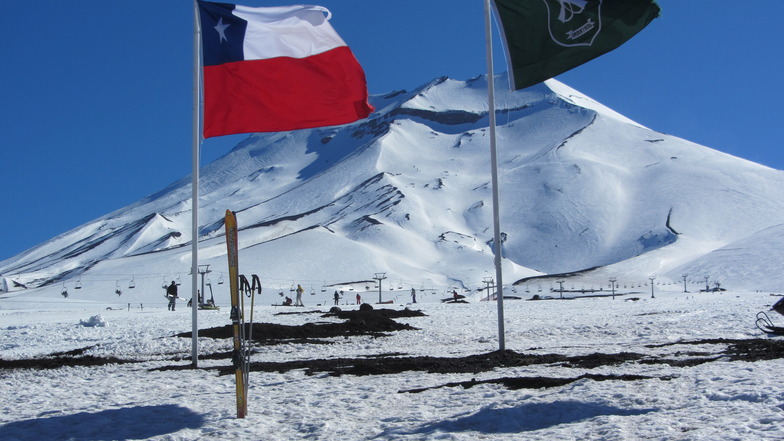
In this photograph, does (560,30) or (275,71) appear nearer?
(275,71)

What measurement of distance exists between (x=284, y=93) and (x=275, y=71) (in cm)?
46

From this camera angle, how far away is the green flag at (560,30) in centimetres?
1391

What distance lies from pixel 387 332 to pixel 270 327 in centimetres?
361

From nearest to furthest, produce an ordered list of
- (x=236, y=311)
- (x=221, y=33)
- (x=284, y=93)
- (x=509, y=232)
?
1. (x=236, y=311)
2. (x=284, y=93)
3. (x=221, y=33)
4. (x=509, y=232)

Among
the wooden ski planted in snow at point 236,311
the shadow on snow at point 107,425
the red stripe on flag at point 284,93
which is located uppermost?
the red stripe on flag at point 284,93

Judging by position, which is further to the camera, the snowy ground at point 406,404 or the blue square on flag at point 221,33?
the blue square on flag at point 221,33

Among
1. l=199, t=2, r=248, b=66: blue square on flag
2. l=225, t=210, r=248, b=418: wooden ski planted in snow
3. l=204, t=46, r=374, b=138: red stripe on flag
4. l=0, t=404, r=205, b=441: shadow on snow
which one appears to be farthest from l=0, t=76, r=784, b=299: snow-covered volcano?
l=225, t=210, r=248, b=418: wooden ski planted in snow

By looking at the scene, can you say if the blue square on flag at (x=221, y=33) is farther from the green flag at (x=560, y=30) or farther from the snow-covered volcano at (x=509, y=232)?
the snow-covered volcano at (x=509, y=232)

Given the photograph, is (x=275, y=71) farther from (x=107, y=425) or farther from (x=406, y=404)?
(x=107, y=425)

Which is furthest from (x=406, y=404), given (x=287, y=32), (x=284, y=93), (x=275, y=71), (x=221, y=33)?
(x=221, y=33)

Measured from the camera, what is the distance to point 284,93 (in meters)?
13.8

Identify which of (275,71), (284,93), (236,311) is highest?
(275,71)

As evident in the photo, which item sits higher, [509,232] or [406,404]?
[509,232]

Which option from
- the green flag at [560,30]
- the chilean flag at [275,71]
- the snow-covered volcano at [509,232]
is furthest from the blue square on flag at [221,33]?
the snow-covered volcano at [509,232]
